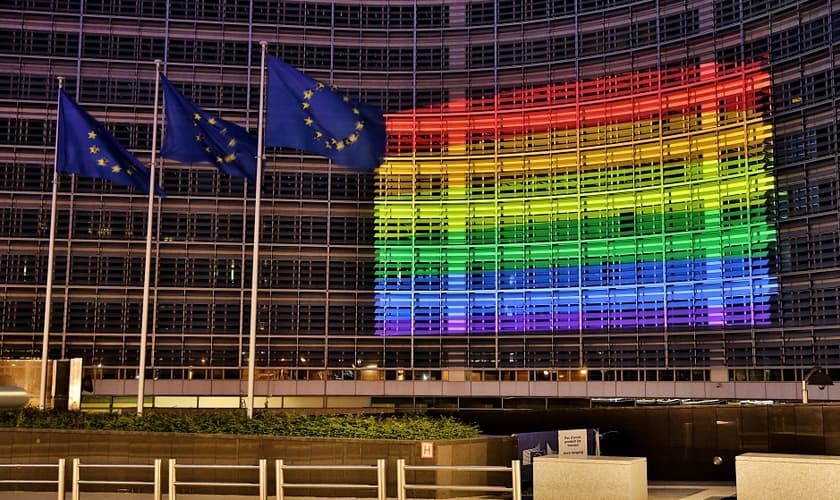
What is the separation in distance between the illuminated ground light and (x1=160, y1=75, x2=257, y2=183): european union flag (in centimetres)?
2179

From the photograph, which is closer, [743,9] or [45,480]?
[45,480]

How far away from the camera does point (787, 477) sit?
16562 mm

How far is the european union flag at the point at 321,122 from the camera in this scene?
2833 cm

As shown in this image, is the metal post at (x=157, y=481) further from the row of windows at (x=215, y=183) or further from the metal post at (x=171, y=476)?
the row of windows at (x=215, y=183)

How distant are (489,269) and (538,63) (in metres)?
11.4

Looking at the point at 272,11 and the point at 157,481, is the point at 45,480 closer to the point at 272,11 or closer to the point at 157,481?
the point at 157,481

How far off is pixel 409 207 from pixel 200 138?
22.6 metres

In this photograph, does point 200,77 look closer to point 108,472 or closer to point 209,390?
point 209,390

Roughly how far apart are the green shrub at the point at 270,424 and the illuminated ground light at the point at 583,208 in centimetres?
2489

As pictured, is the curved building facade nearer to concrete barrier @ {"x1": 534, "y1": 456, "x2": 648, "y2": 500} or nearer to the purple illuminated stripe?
the purple illuminated stripe

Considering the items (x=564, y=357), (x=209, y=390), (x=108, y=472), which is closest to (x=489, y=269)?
(x=564, y=357)

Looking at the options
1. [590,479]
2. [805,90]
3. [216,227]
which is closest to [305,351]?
[216,227]

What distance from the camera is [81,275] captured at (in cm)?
5234

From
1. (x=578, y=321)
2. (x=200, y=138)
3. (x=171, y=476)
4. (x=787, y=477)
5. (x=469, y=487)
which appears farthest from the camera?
(x=578, y=321)
